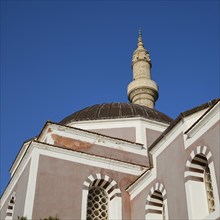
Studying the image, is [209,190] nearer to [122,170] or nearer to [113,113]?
[122,170]

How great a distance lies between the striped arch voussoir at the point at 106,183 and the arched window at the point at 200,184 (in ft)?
10.1

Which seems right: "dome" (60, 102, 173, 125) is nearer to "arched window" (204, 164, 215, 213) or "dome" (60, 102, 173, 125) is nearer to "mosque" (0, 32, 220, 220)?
"mosque" (0, 32, 220, 220)

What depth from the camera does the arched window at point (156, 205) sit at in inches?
435

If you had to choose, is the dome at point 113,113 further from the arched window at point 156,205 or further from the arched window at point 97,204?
the arched window at point 156,205

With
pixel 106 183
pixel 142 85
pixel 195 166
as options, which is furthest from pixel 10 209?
pixel 142 85

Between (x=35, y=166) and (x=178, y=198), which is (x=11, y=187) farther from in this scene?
(x=178, y=198)

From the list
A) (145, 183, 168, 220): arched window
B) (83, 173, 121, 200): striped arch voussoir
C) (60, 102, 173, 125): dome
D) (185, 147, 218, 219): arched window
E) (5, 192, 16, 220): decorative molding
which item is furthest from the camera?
(60, 102, 173, 125): dome

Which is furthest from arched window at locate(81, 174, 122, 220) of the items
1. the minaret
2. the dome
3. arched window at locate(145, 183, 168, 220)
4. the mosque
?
the minaret

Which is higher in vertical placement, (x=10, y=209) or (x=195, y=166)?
(x=10, y=209)

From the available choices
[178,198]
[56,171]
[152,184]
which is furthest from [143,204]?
[56,171]

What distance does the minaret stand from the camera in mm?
24891

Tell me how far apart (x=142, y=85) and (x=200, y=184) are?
16.0 meters

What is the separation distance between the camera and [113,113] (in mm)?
15602

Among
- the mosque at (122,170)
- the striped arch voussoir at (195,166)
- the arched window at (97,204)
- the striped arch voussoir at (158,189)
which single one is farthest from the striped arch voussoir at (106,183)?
the striped arch voussoir at (195,166)
